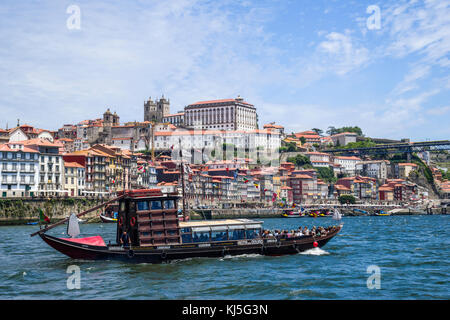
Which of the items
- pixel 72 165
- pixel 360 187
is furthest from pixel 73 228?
pixel 360 187

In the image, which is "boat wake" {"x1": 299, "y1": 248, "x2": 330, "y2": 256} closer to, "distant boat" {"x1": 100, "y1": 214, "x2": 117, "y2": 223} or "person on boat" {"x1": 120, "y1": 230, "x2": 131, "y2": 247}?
"person on boat" {"x1": 120, "y1": 230, "x2": 131, "y2": 247}

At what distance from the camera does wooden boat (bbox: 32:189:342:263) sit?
3080cm

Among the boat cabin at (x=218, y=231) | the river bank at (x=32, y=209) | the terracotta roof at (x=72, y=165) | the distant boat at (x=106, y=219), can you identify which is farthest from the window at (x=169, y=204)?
the terracotta roof at (x=72, y=165)

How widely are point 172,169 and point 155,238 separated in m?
109

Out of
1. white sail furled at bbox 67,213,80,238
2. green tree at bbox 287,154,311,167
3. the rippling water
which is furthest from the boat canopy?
green tree at bbox 287,154,311,167

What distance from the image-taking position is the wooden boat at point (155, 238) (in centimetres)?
3080

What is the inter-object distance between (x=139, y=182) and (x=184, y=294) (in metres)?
107

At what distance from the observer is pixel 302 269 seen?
94.8 ft

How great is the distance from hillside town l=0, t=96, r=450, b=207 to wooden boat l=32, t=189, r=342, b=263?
3508 cm

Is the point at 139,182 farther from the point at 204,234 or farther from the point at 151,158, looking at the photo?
the point at 204,234

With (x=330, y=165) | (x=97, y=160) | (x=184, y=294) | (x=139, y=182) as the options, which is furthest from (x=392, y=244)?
(x=330, y=165)

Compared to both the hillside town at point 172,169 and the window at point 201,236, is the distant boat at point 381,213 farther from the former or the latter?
the window at point 201,236

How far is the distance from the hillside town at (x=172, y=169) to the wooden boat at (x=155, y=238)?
35081 millimetres
